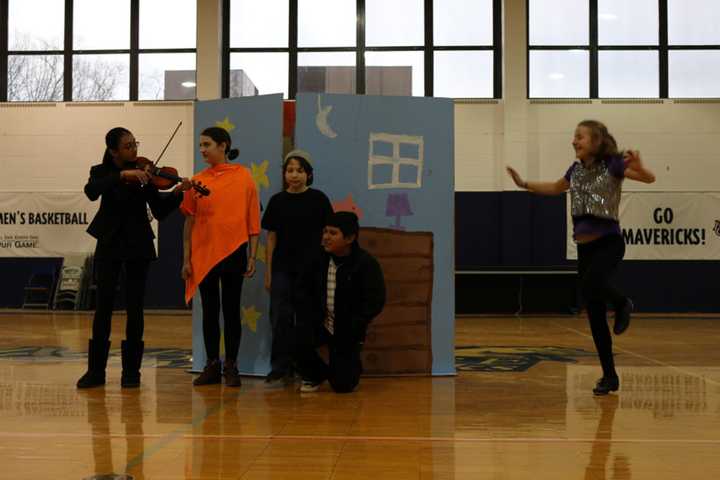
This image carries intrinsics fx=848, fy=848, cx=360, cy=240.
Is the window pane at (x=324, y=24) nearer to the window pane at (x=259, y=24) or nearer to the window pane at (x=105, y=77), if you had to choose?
the window pane at (x=259, y=24)

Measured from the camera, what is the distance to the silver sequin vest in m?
4.45

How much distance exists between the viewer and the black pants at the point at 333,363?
454 centimetres

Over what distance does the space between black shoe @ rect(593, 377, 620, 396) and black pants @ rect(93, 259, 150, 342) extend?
251 cm

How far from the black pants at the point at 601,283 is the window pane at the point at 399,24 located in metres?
9.07

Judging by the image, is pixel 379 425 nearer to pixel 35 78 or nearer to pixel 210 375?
pixel 210 375

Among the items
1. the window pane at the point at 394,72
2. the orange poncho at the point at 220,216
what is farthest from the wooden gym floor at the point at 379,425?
the window pane at the point at 394,72

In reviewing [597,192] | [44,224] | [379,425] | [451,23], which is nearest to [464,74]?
[451,23]

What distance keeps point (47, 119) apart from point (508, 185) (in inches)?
284

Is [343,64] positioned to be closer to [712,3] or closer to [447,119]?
[712,3]

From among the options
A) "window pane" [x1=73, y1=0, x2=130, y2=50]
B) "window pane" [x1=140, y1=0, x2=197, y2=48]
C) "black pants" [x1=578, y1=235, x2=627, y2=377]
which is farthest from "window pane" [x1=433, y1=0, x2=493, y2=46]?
"black pants" [x1=578, y1=235, x2=627, y2=377]

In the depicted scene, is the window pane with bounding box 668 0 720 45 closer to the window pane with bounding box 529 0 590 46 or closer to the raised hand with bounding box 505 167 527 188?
the window pane with bounding box 529 0 590 46

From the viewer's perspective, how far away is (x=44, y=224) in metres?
13.0

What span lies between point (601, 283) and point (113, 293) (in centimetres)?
262

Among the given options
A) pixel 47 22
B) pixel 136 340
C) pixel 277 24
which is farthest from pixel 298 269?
pixel 47 22
